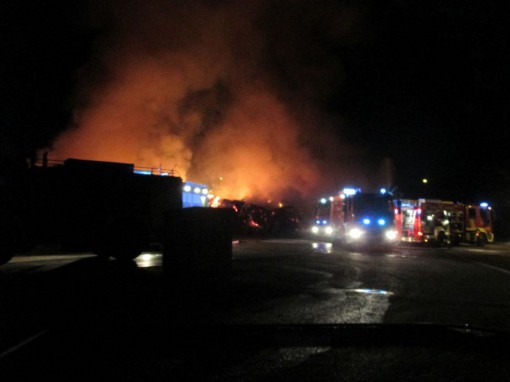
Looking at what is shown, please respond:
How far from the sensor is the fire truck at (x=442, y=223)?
912 inches

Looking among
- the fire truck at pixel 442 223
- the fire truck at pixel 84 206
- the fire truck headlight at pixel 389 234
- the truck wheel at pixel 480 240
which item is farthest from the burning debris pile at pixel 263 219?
the fire truck at pixel 84 206

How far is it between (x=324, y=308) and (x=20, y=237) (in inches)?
287

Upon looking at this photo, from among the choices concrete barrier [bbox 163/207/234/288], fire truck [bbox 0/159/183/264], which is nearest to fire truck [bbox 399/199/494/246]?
fire truck [bbox 0/159/183/264]

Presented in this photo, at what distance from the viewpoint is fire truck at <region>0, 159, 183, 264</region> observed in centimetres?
1061

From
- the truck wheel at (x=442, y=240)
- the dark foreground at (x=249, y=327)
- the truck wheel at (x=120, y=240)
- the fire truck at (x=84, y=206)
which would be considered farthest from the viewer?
the truck wheel at (x=442, y=240)

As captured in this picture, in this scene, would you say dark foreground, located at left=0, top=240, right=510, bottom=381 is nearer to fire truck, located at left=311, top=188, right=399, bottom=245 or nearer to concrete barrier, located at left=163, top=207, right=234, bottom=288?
concrete barrier, located at left=163, top=207, right=234, bottom=288

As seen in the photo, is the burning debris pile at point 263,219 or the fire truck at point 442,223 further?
the burning debris pile at point 263,219

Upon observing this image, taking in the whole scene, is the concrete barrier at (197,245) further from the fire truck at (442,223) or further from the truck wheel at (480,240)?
the truck wheel at (480,240)

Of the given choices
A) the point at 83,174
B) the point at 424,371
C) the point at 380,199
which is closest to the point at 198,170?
the point at 380,199

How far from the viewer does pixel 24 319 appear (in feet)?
19.1

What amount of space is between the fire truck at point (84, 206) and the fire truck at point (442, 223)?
15.5m

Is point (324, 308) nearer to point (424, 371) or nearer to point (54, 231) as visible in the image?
point (424, 371)

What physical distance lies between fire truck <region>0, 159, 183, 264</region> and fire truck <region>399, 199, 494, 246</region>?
50.8 feet

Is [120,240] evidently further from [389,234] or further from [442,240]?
[442,240]
